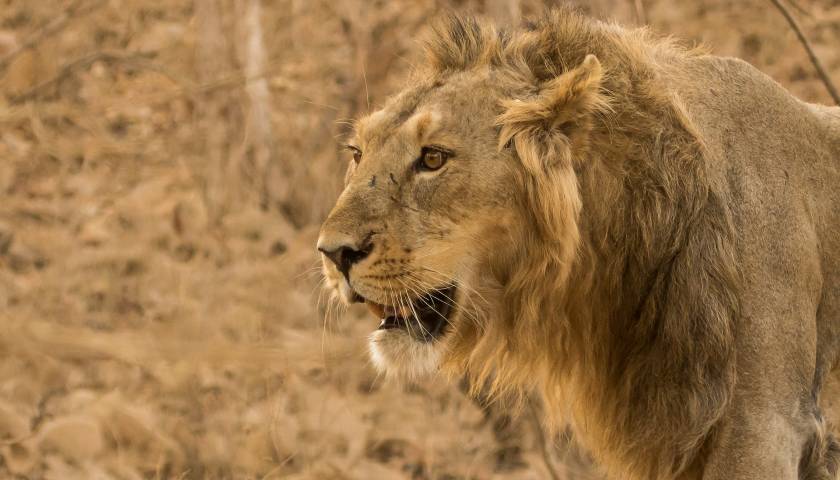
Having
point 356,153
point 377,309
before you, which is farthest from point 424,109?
point 377,309

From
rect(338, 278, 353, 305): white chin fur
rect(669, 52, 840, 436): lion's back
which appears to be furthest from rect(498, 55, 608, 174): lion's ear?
rect(338, 278, 353, 305): white chin fur

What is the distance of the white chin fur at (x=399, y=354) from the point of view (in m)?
3.25

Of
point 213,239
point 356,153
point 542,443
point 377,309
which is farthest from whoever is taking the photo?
point 213,239

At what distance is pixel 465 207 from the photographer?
10.3ft

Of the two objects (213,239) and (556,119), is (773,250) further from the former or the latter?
(213,239)

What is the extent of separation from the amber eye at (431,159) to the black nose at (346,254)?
28 centimetres

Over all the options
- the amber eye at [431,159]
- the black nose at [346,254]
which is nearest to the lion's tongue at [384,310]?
the black nose at [346,254]

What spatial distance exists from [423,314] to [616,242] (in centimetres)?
59

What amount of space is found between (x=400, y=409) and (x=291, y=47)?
11.7ft

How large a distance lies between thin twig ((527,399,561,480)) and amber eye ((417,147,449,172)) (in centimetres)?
217

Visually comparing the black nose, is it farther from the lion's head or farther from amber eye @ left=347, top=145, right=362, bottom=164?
amber eye @ left=347, top=145, right=362, bottom=164

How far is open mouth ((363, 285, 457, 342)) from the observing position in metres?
3.24

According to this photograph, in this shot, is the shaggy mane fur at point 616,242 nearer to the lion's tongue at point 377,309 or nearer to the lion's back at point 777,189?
the lion's back at point 777,189

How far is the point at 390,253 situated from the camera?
3.11m
